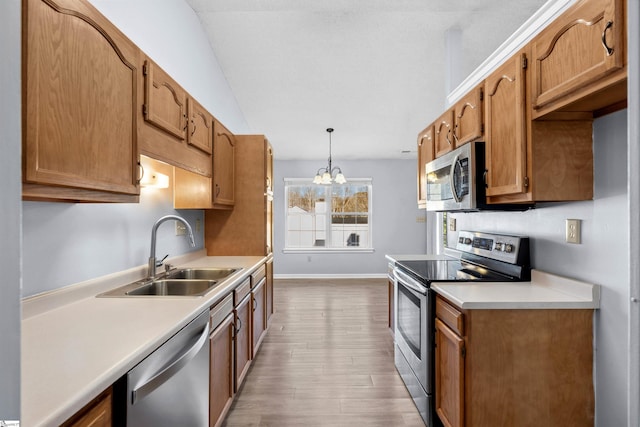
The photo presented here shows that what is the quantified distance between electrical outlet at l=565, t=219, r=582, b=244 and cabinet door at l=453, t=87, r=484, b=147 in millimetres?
697

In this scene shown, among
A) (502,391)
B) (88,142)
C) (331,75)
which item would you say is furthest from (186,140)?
(331,75)

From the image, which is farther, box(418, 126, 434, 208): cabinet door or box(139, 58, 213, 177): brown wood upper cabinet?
box(418, 126, 434, 208): cabinet door

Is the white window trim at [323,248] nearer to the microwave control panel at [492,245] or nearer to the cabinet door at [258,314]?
the cabinet door at [258,314]

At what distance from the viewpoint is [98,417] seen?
0.87 metres

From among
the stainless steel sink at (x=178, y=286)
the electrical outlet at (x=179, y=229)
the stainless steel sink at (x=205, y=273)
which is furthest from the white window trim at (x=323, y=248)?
the stainless steel sink at (x=178, y=286)

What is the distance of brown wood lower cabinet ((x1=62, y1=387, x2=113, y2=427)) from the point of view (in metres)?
0.80

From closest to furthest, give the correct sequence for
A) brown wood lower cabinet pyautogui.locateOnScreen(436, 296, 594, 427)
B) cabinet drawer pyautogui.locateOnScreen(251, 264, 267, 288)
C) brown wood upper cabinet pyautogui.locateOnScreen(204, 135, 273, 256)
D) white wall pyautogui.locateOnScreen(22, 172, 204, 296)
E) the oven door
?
white wall pyautogui.locateOnScreen(22, 172, 204, 296), brown wood lower cabinet pyautogui.locateOnScreen(436, 296, 594, 427), the oven door, cabinet drawer pyautogui.locateOnScreen(251, 264, 267, 288), brown wood upper cabinet pyautogui.locateOnScreen(204, 135, 273, 256)

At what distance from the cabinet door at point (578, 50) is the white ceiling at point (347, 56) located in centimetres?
→ 182

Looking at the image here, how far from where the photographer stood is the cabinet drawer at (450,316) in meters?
1.58

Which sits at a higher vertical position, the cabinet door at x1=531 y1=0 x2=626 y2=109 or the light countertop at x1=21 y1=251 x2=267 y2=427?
the cabinet door at x1=531 y1=0 x2=626 y2=109

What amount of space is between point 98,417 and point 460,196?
6.76ft

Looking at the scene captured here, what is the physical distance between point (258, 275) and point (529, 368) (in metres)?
2.04

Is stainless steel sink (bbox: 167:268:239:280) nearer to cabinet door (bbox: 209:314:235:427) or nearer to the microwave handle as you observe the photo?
cabinet door (bbox: 209:314:235:427)

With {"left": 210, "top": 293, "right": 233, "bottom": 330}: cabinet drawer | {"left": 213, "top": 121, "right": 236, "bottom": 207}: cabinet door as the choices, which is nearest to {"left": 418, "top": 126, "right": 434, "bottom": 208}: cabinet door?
{"left": 213, "top": 121, "right": 236, "bottom": 207}: cabinet door
